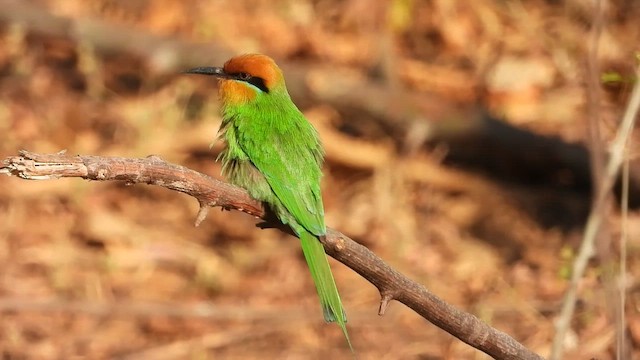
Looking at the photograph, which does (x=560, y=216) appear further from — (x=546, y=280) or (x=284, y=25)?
(x=284, y=25)

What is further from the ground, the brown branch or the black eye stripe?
the black eye stripe

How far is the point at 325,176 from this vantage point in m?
6.73

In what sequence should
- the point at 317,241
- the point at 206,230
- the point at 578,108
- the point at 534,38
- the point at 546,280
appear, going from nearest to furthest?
the point at 317,241
the point at 546,280
the point at 206,230
the point at 578,108
the point at 534,38

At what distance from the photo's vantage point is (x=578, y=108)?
7000mm

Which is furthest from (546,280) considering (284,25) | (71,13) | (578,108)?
(71,13)

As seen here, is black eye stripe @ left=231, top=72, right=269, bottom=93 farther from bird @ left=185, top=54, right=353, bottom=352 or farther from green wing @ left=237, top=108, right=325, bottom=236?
green wing @ left=237, top=108, right=325, bottom=236

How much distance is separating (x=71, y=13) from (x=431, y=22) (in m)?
2.71

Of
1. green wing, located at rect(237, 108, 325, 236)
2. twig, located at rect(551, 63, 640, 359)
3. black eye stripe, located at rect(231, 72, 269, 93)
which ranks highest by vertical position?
black eye stripe, located at rect(231, 72, 269, 93)

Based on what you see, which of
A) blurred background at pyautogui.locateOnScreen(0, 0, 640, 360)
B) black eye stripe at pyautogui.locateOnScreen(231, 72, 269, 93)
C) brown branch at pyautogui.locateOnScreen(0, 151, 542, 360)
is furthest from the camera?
blurred background at pyautogui.locateOnScreen(0, 0, 640, 360)

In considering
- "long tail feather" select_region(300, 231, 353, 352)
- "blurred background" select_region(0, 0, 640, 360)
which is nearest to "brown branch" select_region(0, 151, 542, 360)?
"long tail feather" select_region(300, 231, 353, 352)

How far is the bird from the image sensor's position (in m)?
3.24

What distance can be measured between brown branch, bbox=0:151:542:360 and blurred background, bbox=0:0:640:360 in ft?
6.47

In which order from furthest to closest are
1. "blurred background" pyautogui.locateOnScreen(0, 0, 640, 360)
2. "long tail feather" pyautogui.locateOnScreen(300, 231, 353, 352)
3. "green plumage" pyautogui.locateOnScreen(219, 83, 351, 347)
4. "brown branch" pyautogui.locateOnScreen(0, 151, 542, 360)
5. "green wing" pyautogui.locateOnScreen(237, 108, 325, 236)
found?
"blurred background" pyautogui.locateOnScreen(0, 0, 640, 360) → "green wing" pyautogui.locateOnScreen(237, 108, 325, 236) → "green plumage" pyautogui.locateOnScreen(219, 83, 351, 347) → "long tail feather" pyautogui.locateOnScreen(300, 231, 353, 352) → "brown branch" pyautogui.locateOnScreen(0, 151, 542, 360)

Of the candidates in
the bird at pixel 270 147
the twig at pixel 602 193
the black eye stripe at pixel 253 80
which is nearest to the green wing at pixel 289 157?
the bird at pixel 270 147
